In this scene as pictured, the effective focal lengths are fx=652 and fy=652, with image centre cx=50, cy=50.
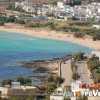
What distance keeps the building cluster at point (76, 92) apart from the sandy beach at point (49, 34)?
20.2m

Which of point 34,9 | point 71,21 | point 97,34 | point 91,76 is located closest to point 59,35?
point 97,34

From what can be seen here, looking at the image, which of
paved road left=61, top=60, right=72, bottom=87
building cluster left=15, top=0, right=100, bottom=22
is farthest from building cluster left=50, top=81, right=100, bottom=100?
building cluster left=15, top=0, right=100, bottom=22

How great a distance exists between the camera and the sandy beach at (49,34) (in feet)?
148

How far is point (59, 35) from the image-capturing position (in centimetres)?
4934

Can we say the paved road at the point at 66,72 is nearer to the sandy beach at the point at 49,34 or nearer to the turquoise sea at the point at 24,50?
the turquoise sea at the point at 24,50

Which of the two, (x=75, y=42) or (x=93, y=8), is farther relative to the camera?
(x=93, y=8)

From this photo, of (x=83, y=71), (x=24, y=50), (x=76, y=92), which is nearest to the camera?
(x=76, y=92)

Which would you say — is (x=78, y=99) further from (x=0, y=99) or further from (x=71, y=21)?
(x=71, y=21)

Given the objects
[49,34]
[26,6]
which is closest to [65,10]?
[26,6]

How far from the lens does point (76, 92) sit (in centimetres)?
2100

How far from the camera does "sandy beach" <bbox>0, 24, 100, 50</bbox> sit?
4506 cm

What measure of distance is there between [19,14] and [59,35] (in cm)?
1333

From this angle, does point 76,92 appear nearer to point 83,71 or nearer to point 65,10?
point 83,71

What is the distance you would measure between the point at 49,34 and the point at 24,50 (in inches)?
358
